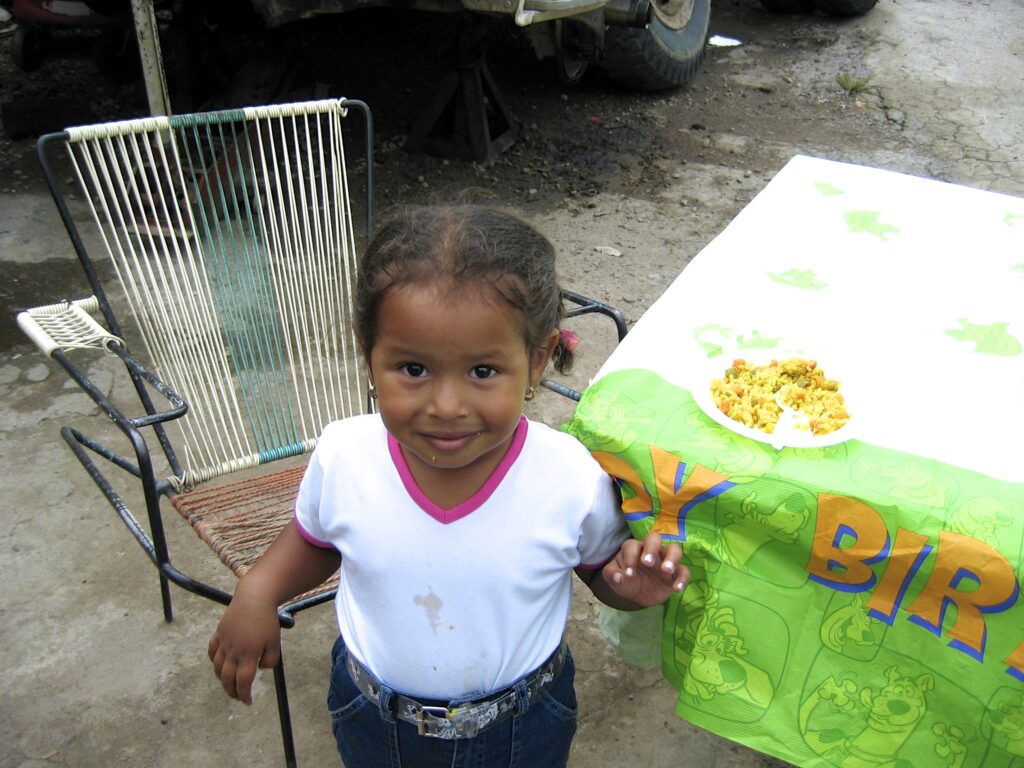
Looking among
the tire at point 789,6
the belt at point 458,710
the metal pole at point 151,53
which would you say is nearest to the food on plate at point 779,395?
the belt at point 458,710

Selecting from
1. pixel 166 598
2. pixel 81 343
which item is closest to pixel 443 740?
pixel 81 343

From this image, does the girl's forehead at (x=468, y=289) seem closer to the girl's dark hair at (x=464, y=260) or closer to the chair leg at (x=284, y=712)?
the girl's dark hair at (x=464, y=260)

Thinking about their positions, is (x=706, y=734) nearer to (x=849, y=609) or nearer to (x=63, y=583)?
(x=849, y=609)

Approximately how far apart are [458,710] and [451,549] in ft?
0.69

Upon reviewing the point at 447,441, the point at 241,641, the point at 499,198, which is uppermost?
the point at 447,441

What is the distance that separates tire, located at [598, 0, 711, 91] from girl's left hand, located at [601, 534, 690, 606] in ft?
14.0

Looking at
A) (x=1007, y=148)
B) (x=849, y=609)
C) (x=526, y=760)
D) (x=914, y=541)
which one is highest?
(x=914, y=541)

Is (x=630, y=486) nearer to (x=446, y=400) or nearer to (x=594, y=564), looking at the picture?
(x=594, y=564)

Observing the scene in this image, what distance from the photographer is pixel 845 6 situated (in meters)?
6.46

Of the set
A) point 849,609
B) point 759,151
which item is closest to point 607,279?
point 759,151

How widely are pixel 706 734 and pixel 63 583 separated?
5.03 ft

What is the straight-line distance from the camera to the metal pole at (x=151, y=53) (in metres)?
3.34

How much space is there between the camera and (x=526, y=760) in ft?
4.04

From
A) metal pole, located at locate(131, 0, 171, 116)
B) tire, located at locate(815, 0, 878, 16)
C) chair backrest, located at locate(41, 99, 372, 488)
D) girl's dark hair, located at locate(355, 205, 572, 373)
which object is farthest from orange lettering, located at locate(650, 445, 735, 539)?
tire, located at locate(815, 0, 878, 16)
